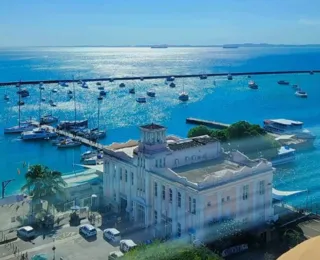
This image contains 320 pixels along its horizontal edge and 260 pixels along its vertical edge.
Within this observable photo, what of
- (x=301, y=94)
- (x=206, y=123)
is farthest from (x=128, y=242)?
(x=301, y=94)

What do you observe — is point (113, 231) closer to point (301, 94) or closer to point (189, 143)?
point (189, 143)

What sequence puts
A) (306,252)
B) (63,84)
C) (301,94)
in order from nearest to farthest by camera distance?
(306,252)
(301,94)
(63,84)

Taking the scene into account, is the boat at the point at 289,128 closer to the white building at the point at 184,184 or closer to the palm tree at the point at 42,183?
the white building at the point at 184,184

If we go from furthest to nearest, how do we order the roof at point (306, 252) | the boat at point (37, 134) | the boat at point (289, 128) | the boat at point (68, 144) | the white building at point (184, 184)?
Answer: the boat at point (37, 134) < the boat at point (289, 128) < the boat at point (68, 144) < the white building at point (184, 184) < the roof at point (306, 252)

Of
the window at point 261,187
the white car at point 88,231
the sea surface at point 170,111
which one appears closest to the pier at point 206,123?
the sea surface at point 170,111

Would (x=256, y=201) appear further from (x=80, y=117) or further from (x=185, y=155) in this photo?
(x=80, y=117)
